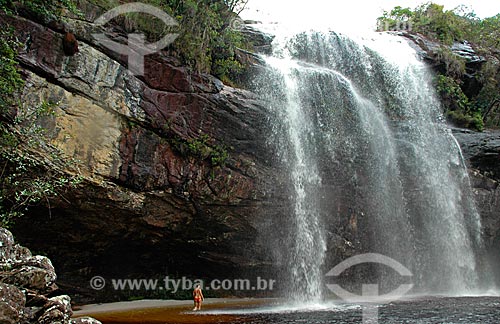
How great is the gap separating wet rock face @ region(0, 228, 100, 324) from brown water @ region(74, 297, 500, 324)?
367 centimetres

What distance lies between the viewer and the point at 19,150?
10.6 meters

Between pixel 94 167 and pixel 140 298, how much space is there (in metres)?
5.79

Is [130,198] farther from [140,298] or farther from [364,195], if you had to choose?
[364,195]

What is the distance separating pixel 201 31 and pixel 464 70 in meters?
16.8

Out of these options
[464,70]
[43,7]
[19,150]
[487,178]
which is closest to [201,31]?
[43,7]

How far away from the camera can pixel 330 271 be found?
16562 mm

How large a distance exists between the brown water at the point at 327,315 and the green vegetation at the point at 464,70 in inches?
525

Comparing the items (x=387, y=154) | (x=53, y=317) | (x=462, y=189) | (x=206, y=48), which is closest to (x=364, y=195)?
(x=387, y=154)

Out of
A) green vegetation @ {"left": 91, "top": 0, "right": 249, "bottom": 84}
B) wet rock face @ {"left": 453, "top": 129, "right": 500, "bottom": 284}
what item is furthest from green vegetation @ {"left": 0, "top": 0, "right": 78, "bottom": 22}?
wet rock face @ {"left": 453, "top": 129, "right": 500, "bottom": 284}

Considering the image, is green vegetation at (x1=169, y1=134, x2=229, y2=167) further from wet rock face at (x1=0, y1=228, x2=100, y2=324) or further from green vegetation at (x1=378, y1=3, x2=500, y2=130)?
green vegetation at (x1=378, y1=3, x2=500, y2=130)

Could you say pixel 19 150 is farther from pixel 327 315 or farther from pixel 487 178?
pixel 487 178

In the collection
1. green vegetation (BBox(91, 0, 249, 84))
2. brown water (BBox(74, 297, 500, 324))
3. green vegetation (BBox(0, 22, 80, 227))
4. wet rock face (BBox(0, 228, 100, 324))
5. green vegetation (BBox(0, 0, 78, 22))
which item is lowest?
brown water (BBox(74, 297, 500, 324))

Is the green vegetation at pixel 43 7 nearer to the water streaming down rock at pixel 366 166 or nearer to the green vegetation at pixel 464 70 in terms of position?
the water streaming down rock at pixel 366 166

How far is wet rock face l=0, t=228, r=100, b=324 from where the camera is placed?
5.62 meters
